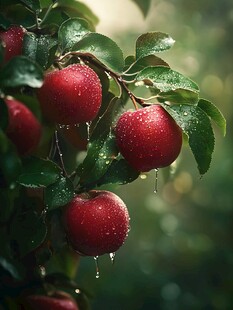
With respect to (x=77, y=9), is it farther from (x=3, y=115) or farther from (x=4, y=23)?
(x=3, y=115)

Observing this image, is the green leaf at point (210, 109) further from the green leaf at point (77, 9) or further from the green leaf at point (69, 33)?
the green leaf at point (77, 9)

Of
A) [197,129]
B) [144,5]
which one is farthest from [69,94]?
[144,5]

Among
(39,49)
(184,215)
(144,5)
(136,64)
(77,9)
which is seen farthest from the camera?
(184,215)

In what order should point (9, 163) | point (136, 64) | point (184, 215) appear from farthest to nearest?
1. point (184, 215)
2. point (136, 64)
3. point (9, 163)

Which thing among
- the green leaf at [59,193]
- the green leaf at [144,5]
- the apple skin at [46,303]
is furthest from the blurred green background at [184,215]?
the green leaf at [59,193]

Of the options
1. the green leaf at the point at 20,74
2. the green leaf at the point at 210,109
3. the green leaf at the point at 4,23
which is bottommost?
the green leaf at the point at 4,23

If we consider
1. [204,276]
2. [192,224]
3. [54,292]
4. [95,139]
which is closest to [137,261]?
[204,276]
